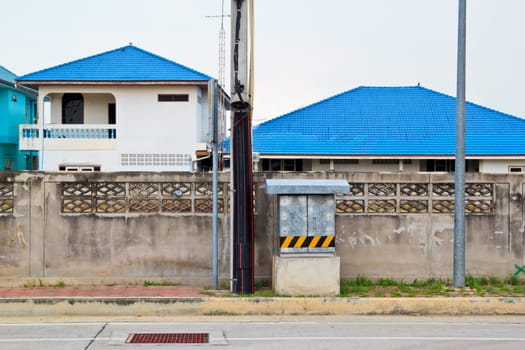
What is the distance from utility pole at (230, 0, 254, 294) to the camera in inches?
481

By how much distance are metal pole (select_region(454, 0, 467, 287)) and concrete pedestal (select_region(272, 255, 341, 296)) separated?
2.19 metres

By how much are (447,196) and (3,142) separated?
29.8 m

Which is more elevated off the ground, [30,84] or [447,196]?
[30,84]

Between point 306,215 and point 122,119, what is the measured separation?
24.2m

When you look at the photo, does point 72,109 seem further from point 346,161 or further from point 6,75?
point 346,161

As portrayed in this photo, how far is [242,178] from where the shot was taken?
40.6ft

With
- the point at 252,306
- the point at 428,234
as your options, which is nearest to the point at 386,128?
the point at 428,234

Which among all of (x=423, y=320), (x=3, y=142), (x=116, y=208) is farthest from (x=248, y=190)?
(x=3, y=142)

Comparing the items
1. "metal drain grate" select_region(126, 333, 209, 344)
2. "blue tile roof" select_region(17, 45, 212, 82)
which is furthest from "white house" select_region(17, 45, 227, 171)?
"metal drain grate" select_region(126, 333, 209, 344)

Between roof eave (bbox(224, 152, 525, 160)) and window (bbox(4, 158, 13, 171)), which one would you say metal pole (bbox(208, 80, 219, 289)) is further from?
window (bbox(4, 158, 13, 171))

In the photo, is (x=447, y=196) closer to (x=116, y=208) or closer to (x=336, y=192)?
(x=336, y=192)

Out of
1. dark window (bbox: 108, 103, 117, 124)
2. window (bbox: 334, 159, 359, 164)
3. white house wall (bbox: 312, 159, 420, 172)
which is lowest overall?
white house wall (bbox: 312, 159, 420, 172)

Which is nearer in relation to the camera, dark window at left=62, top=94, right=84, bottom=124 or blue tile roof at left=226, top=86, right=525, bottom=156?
blue tile roof at left=226, top=86, right=525, bottom=156

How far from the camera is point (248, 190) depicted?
1240 cm
